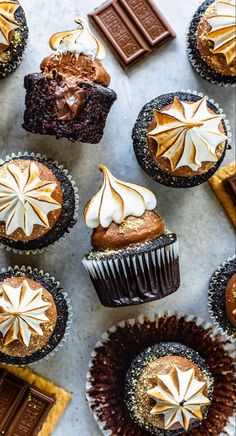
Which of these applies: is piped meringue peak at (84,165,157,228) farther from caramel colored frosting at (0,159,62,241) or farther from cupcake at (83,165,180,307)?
caramel colored frosting at (0,159,62,241)

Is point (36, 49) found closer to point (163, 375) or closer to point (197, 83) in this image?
point (197, 83)

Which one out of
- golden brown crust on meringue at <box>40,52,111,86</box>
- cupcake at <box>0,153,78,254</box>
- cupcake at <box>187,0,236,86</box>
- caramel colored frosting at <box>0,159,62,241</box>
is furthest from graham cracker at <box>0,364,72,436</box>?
cupcake at <box>187,0,236,86</box>

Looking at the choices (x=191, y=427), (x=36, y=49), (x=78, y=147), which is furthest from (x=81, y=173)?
(x=191, y=427)

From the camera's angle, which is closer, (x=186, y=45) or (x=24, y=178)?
(x=24, y=178)

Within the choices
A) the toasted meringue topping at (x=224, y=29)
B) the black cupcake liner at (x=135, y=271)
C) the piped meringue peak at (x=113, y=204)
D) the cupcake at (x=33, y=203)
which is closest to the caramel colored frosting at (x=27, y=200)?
the cupcake at (x=33, y=203)

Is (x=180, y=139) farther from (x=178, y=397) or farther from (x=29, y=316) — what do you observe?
(x=178, y=397)

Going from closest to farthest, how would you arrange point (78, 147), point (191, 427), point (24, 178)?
point (24, 178) < point (191, 427) < point (78, 147)
